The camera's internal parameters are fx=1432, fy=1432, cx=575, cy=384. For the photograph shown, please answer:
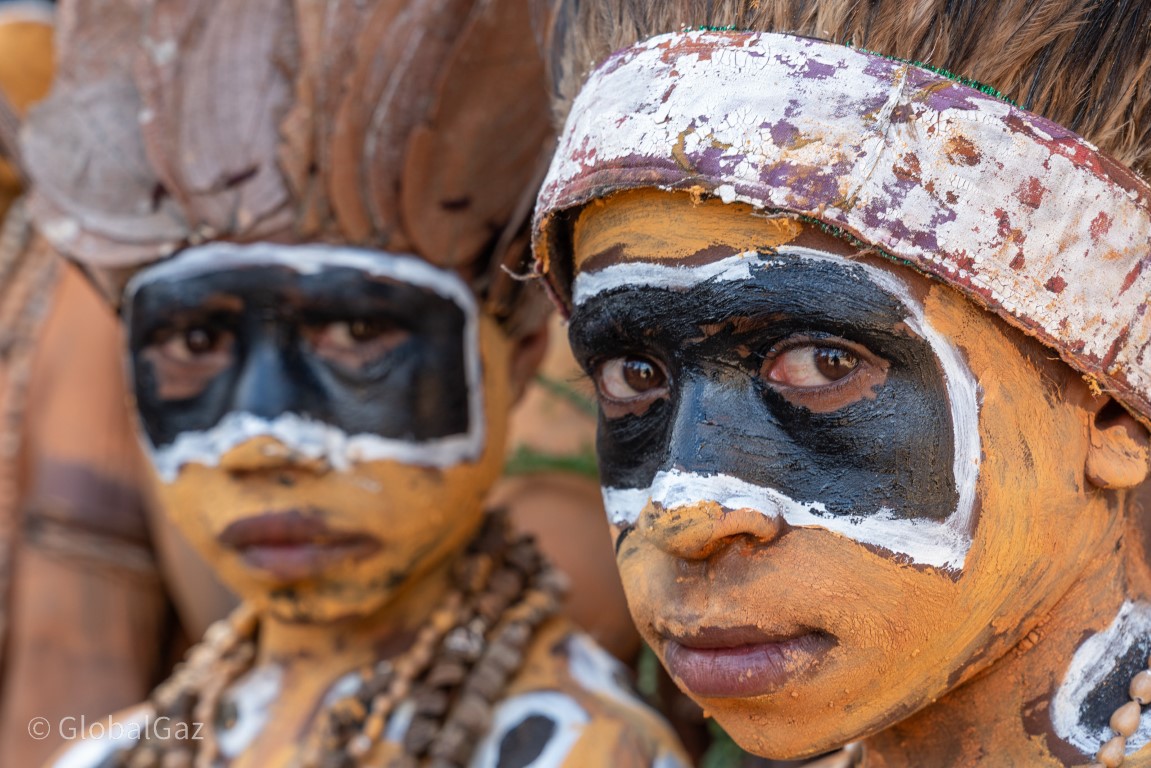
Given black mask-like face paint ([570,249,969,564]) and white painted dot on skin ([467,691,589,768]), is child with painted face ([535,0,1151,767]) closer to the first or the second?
black mask-like face paint ([570,249,969,564])

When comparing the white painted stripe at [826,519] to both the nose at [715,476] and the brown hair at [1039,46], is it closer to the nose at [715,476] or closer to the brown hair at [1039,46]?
the nose at [715,476]

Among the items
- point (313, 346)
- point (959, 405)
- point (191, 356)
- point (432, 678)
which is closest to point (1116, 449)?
point (959, 405)

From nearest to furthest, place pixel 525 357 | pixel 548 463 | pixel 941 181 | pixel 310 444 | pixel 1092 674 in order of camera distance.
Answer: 1. pixel 941 181
2. pixel 1092 674
3. pixel 310 444
4. pixel 525 357
5. pixel 548 463

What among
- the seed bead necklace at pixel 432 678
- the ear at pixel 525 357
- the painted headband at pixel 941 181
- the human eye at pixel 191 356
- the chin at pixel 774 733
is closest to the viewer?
the painted headband at pixel 941 181


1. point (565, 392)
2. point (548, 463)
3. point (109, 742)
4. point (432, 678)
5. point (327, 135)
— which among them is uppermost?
point (327, 135)

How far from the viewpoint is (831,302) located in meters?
1.62

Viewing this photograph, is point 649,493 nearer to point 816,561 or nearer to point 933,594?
point 816,561

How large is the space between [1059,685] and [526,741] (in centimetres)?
105

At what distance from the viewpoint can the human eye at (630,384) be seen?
183 cm

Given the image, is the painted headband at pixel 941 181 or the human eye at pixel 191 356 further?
the human eye at pixel 191 356

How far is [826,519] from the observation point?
163 cm

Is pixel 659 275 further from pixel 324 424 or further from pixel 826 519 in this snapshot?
pixel 324 424

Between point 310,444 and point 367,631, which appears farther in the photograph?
point 367,631

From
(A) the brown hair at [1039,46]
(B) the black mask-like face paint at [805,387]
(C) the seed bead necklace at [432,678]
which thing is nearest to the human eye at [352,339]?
(C) the seed bead necklace at [432,678]
